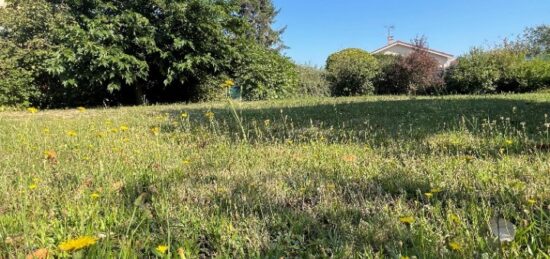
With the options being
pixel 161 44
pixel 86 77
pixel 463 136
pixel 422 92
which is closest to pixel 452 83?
pixel 422 92

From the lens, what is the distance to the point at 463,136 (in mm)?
3574

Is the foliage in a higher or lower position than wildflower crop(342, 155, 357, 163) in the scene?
higher

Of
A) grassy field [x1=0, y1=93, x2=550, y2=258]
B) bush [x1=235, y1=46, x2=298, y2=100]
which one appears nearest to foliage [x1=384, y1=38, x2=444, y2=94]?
bush [x1=235, y1=46, x2=298, y2=100]

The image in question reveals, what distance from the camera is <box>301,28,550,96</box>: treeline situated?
15.9m

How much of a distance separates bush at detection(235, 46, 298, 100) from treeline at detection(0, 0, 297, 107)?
0.03 metres

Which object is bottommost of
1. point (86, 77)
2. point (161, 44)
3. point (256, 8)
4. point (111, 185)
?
point (111, 185)

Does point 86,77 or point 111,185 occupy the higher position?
point 86,77

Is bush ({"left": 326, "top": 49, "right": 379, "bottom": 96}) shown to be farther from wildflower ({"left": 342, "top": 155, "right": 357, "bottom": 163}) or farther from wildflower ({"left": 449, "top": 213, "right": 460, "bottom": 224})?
wildflower ({"left": 449, "top": 213, "right": 460, "bottom": 224})

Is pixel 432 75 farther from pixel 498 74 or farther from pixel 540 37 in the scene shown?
pixel 540 37

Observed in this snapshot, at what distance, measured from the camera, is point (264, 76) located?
1477 centimetres

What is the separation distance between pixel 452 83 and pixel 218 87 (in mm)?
9165

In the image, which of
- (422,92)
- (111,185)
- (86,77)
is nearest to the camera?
(111,185)

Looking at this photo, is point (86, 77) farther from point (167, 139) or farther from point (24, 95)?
point (167, 139)

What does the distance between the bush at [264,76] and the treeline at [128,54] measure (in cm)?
3
